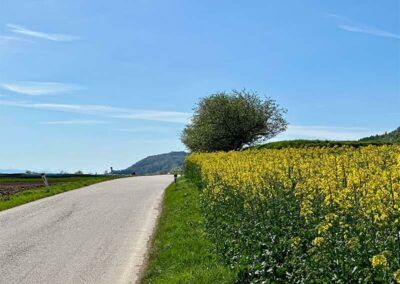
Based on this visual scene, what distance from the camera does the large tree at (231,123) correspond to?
205ft

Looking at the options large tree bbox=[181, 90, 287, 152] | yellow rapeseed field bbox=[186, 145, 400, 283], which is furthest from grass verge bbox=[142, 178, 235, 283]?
large tree bbox=[181, 90, 287, 152]

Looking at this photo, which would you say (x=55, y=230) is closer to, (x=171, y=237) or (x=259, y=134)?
(x=171, y=237)

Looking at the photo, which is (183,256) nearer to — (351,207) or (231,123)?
(351,207)

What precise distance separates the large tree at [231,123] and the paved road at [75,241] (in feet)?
124

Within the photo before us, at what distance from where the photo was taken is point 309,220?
781 centimetres

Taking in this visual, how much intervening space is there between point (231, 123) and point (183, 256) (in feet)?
168

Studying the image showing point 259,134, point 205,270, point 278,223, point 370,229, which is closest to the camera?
point 370,229

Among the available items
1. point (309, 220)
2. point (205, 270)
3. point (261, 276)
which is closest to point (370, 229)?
point (309, 220)

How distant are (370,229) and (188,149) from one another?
62.5 m

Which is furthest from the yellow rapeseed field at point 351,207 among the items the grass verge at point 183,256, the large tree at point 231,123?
the large tree at point 231,123

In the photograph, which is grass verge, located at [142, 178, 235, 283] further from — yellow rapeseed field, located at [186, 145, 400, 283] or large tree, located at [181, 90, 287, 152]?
large tree, located at [181, 90, 287, 152]

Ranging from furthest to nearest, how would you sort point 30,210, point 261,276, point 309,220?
point 30,210
point 261,276
point 309,220

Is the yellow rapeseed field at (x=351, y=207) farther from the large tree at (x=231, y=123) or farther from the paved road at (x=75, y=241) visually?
the large tree at (x=231, y=123)

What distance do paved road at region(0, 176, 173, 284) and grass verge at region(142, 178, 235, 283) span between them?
40 centimetres
